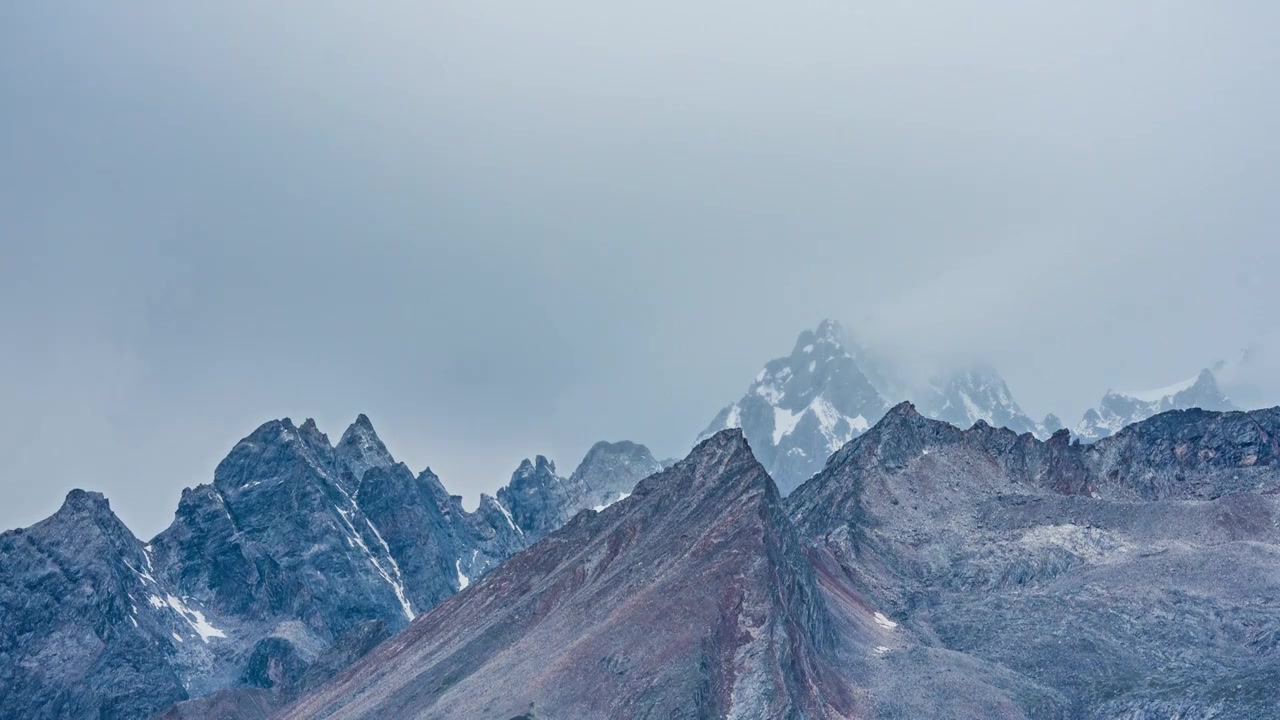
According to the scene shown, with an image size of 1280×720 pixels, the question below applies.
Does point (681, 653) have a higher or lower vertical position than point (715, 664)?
higher

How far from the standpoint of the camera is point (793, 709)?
520ft

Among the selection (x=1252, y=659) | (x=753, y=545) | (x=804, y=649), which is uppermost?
(x=753, y=545)

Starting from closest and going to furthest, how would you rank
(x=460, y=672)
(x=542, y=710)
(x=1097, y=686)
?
(x=542, y=710)
(x=1097, y=686)
(x=460, y=672)

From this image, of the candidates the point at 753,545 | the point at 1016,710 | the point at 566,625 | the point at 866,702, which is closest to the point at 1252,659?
the point at 1016,710

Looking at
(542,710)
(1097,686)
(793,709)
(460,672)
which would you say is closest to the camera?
(793,709)

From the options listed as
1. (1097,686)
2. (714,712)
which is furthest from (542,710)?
(1097,686)

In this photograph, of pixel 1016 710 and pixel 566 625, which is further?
pixel 566 625

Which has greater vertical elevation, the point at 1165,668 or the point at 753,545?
the point at 753,545

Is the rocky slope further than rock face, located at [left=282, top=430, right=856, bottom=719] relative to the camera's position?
Yes

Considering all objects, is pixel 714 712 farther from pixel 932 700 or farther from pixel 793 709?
pixel 932 700

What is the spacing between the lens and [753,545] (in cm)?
18912

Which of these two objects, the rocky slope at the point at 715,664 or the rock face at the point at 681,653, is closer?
the rock face at the point at 681,653

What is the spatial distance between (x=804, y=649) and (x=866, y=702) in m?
9.45

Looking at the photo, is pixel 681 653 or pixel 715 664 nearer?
pixel 715 664
